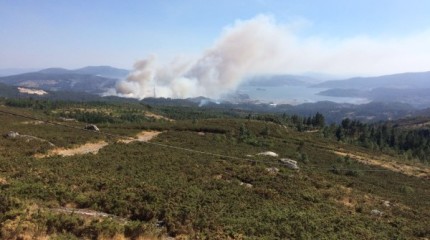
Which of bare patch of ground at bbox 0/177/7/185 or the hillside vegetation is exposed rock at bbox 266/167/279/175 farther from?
bare patch of ground at bbox 0/177/7/185

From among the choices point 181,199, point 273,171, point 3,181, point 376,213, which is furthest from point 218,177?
point 3,181

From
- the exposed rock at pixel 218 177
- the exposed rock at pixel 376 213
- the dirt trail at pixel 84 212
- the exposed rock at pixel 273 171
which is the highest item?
the dirt trail at pixel 84 212

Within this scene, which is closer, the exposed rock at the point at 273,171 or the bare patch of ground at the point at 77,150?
the exposed rock at the point at 273,171

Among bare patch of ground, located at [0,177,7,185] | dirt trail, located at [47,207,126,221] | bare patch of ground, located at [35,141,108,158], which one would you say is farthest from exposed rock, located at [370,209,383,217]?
bare patch of ground, located at [35,141,108,158]

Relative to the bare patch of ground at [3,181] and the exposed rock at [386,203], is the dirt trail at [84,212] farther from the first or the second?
the exposed rock at [386,203]

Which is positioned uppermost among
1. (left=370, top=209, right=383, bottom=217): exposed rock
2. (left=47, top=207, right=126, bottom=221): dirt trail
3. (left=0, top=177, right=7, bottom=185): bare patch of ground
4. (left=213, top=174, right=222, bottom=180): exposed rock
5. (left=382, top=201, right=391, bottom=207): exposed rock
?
(left=0, top=177, right=7, bottom=185): bare patch of ground

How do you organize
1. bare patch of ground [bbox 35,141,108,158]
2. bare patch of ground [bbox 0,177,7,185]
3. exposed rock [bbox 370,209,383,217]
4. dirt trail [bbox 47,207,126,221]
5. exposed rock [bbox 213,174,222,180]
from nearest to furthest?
dirt trail [bbox 47,207,126,221] < bare patch of ground [bbox 0,177,7,185] < exposed rock [bbox 370,209,383,217] < exposed rock [bbox 213,174,222,180] < bare patch of ground [bbox 35,141,108,158]

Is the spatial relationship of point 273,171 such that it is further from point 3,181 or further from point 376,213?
point 3,181

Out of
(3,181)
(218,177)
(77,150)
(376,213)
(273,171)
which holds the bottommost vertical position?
(376,213)

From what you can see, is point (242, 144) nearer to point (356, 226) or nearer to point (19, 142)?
point (19, 142)

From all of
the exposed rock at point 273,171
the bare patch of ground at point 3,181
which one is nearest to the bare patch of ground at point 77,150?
the bare patch of ground at point 3,181

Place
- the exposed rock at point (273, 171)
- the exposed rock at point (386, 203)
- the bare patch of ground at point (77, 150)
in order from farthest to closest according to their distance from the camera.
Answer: the bare patch of ground at point (77, 150)
the exposed rock at point (273, 171)
the exposed rock at point (386, 203)

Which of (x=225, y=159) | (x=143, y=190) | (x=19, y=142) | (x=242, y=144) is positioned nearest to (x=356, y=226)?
(x=143, y=190)

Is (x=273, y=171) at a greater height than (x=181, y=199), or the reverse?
(x=181, y=199)
